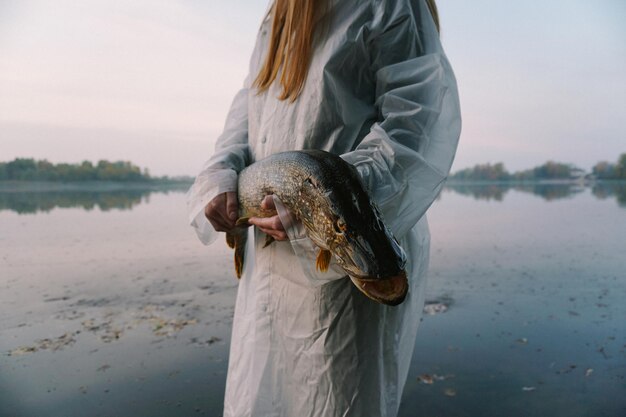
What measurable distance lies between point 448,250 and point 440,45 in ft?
33.8

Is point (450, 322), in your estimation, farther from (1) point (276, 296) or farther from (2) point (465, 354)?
(1) point (276, 296)

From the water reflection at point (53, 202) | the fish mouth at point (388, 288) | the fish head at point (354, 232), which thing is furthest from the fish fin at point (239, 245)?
the water reflection at point (53, 202)

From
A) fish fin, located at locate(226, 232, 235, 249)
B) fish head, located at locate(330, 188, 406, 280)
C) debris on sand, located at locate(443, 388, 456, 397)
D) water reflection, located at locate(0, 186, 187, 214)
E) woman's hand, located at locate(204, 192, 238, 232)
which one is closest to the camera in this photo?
fish head, located at locate(330, 188, 406, 280)

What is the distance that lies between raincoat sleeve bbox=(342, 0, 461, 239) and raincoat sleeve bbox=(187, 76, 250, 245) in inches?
27.8

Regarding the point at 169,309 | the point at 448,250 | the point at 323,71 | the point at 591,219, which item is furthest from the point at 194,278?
the point at 591,219

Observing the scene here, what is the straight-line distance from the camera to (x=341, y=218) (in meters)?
1.31

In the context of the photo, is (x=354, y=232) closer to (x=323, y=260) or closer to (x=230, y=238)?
(x=323, y=260)

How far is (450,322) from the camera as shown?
5.83m

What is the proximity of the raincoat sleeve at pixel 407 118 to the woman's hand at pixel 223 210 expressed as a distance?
0.64m

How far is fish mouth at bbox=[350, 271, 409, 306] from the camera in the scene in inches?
48.1

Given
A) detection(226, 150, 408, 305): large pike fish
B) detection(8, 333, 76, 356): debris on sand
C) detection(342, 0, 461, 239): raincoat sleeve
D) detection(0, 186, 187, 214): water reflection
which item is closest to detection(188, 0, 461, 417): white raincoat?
detection(342, 0, 461, 239): raincoat sleeve

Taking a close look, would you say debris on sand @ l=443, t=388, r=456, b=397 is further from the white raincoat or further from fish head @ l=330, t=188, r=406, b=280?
fish head @ l=330, t=188, r=406, b=280

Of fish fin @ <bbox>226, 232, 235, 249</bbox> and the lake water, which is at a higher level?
fish fin @ <bbox>226, 232, 235, 249</bbox>

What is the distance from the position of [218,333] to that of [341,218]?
4.71 m
